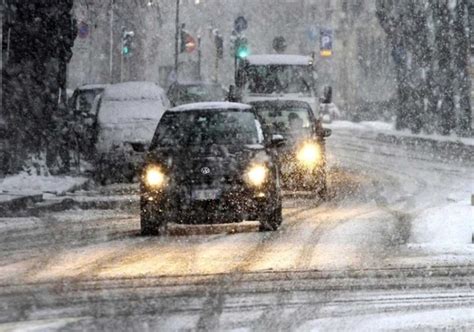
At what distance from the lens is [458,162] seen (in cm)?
3216

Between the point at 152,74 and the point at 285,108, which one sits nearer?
the point at 285,108

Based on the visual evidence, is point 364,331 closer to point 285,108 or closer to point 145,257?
point 145,257

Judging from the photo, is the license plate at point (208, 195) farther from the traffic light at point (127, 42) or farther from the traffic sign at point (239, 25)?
the traffic light at point (127, 42)

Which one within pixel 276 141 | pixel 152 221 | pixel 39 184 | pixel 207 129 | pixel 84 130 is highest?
pixel 207 129

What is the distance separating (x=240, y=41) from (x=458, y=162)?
1077cm

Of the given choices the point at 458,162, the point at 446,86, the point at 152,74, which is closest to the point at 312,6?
the point at 152,74

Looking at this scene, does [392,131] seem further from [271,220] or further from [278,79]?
[271,220]

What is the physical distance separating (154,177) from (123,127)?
10513 mm

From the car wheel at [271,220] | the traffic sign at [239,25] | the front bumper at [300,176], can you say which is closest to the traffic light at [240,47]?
the traffic sign at [239,25]

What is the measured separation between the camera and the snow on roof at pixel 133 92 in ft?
89.4

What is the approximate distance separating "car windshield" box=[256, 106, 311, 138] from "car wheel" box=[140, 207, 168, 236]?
7.06m

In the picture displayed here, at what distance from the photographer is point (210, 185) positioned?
1495 centimetres

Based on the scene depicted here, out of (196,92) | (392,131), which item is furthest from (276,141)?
(392,131)

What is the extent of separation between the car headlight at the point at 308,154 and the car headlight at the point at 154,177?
6.71 m
